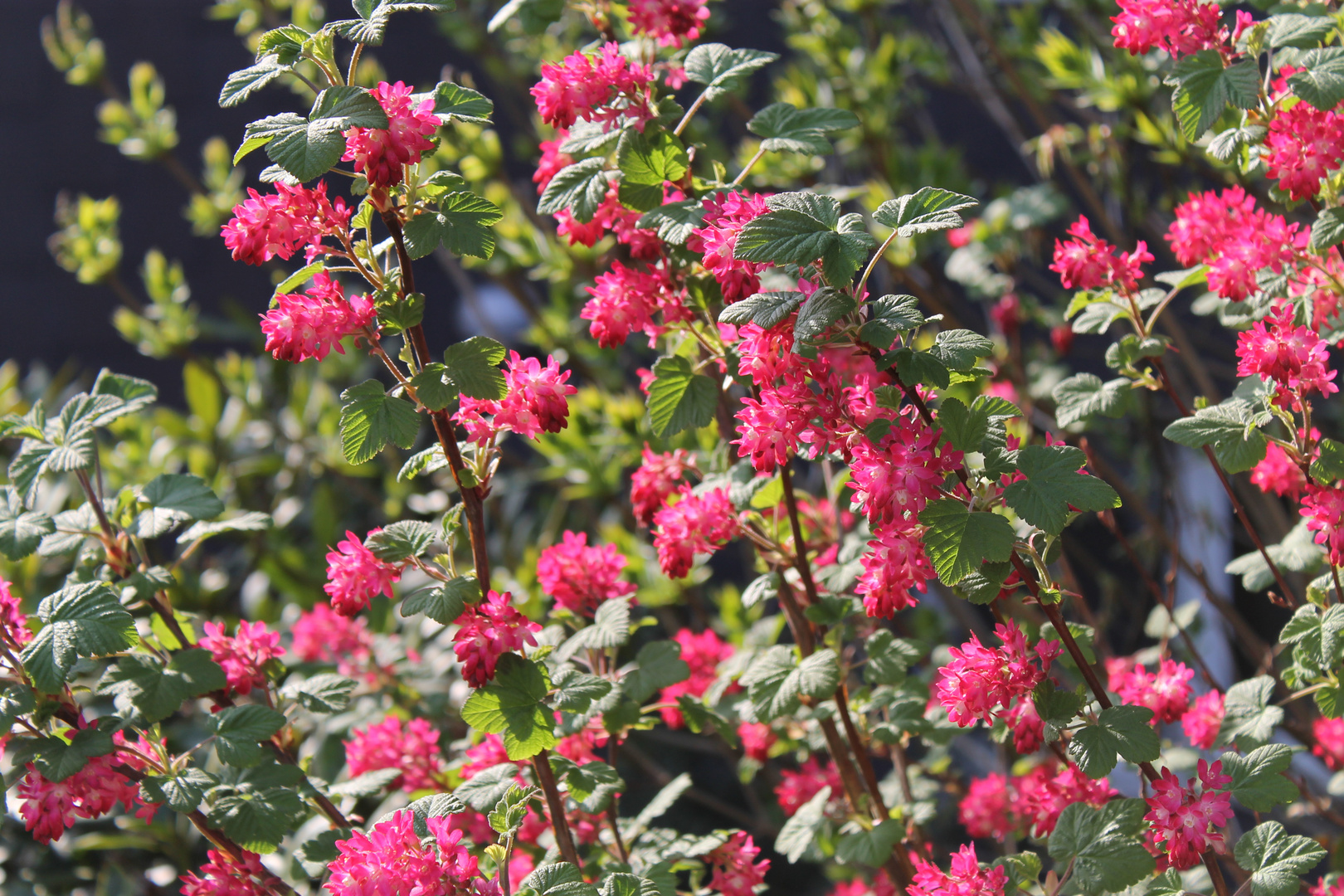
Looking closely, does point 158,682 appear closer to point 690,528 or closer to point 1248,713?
point 690,528

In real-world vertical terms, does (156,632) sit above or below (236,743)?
above

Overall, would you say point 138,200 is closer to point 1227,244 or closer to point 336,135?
point 336,135

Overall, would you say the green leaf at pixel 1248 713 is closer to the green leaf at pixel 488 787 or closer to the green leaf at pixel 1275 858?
the green leaf at pixel 1275 858

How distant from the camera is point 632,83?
933 mm

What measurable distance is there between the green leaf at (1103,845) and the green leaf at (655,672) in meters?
0.38

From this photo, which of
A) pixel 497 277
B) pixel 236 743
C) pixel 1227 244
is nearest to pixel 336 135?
pixel 236 743

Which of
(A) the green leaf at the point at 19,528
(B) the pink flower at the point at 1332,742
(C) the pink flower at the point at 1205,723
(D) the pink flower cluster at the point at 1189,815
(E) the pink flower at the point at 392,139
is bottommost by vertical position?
(B) the pink flower at the point at 1332,742

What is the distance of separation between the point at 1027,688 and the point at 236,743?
28.4 inches

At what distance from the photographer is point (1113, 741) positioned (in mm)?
816

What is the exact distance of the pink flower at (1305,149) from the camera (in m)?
0.94

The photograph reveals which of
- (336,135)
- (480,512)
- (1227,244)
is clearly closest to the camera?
(336,135)

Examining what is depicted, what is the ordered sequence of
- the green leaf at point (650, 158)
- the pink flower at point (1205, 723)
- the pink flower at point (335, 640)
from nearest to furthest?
the green leaf at point (650, 158)
the pink flower at point (1205, 723)
the pink flower at point (335, 640)

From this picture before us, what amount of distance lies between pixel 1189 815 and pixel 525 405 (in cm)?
64

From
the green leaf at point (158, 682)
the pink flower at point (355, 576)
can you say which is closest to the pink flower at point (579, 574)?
the pink flower at point (355, 576)
